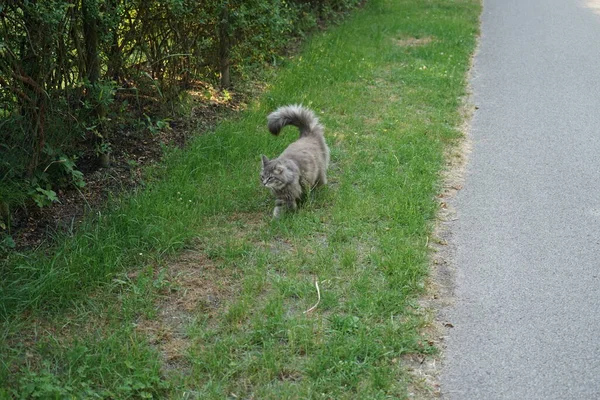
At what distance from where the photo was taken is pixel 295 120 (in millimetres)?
7016

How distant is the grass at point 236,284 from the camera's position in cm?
401

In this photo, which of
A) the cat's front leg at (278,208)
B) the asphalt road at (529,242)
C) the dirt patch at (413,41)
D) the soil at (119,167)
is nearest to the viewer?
the asphalt road at (529,242)

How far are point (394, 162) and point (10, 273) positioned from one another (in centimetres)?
399

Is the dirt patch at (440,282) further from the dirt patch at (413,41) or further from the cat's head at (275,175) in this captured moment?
the dirt patch at (413,41)

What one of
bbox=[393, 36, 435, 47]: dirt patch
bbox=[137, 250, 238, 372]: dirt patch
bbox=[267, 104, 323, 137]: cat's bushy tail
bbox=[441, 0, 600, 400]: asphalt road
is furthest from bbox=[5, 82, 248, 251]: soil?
bbox=[393, 36, 435, 47]: dirt patch

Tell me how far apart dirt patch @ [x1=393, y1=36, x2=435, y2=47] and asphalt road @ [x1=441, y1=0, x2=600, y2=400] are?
1.49 m

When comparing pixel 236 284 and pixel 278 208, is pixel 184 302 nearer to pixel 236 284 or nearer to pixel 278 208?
pixel 236 284

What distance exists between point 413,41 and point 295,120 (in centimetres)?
644

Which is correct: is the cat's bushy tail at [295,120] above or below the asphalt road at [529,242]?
above

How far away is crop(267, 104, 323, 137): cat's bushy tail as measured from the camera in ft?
22.6

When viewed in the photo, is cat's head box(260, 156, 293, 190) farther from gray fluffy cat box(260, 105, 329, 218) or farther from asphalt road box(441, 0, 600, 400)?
asphalt road box(441, 0, 600, 400)

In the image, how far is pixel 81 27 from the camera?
619 centimetres

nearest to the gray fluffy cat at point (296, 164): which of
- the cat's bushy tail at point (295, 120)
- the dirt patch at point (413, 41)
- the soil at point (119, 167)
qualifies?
the cat's bushy tail at point (295, 120)

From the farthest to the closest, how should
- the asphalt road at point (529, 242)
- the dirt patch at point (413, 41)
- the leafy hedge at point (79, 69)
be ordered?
the dirt patch at point (413, 41)
the leafy hedge at point (79, 69)
the asphalt road at point (529, 242)
